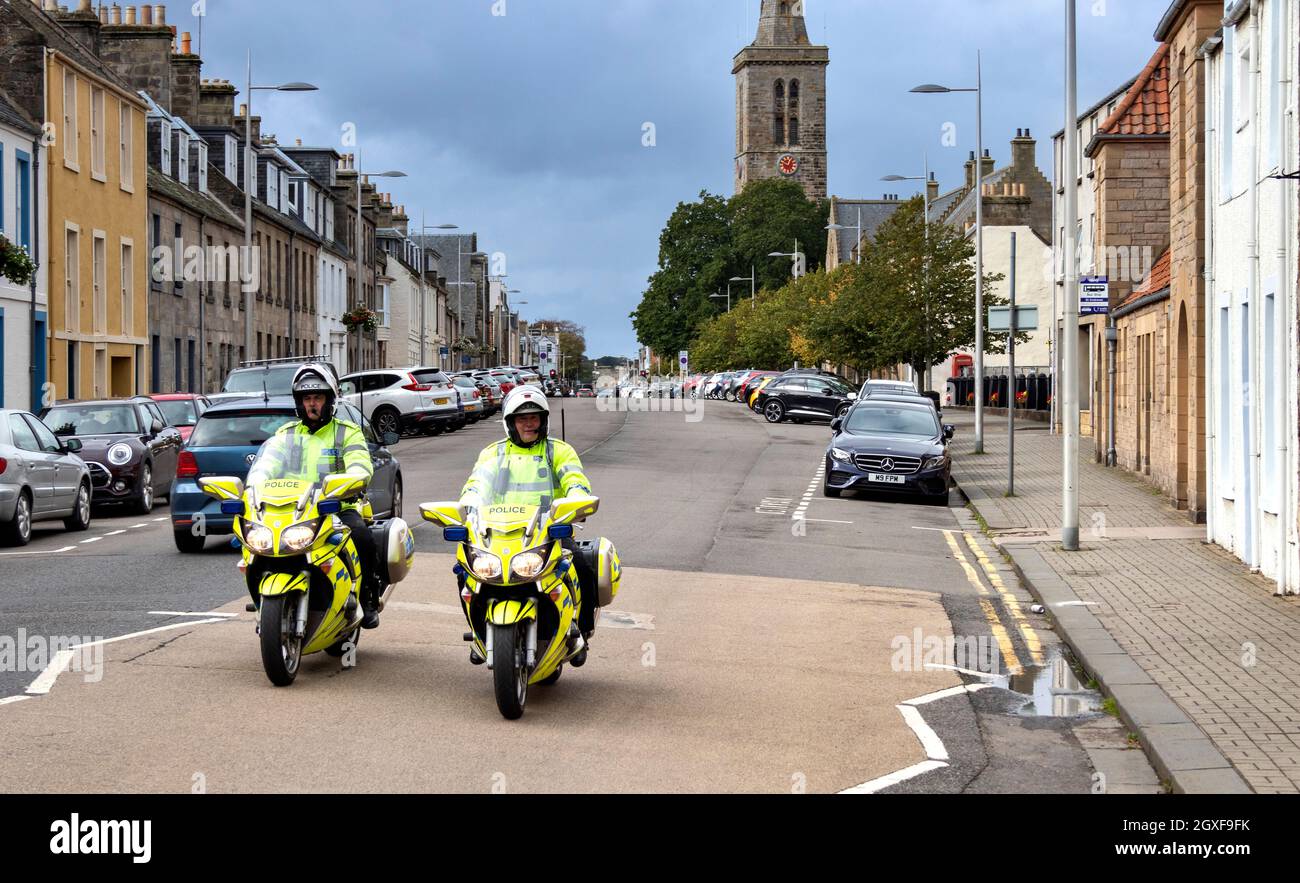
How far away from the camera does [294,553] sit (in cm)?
935

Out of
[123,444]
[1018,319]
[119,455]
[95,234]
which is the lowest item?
[119,455]

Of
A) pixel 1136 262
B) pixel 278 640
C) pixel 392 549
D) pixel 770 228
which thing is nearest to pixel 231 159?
pixel 1136 262

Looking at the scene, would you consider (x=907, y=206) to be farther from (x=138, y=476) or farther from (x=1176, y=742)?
(x=1176, y=742)

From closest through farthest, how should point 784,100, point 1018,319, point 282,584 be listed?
point 282,584
point 1018,319
point 784,100

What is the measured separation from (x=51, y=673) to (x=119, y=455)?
14.0m

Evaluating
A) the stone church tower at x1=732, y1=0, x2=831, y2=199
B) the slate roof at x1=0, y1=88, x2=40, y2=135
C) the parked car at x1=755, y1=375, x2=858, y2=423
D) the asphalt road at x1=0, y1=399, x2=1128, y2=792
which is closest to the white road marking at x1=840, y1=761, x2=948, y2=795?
the asphalt road at x1=0, y1=399, x2=1128, y2=792

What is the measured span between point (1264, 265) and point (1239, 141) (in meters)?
2.25

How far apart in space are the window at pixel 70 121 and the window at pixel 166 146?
952 centimetres

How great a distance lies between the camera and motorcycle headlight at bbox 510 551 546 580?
848 cm

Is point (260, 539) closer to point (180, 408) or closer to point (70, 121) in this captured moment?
point (180, 408)

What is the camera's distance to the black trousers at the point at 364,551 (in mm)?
10109

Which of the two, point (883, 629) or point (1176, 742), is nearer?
point (1176, 742)
